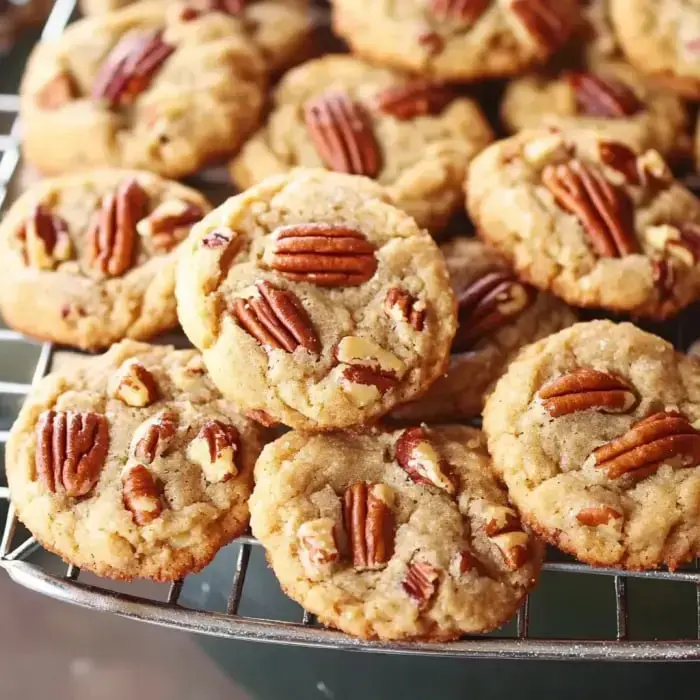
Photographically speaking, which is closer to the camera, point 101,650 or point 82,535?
point 82,535

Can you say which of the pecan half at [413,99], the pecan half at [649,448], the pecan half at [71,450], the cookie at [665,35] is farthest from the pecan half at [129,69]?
the pecan half at [649,448]

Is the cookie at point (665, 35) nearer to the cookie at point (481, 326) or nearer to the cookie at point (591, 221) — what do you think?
the cookie at point (591, 221)

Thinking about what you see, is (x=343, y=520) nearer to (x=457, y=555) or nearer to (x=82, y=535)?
(x=457, y=555)

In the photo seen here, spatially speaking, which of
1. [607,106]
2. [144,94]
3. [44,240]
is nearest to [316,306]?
[44,240]

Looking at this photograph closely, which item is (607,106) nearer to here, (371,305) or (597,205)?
(597,205)

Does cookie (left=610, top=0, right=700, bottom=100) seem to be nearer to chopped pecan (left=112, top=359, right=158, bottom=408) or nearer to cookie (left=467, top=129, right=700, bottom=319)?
cookie (left=467, top=129, right=700, bottom=319)

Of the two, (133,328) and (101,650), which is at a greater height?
(133,328)

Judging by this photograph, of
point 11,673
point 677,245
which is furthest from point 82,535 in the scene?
point 677,245

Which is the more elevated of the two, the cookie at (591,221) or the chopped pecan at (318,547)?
the cookie at (591,221)
